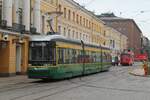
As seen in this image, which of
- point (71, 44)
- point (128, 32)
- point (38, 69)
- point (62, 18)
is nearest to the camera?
point (38, 69)

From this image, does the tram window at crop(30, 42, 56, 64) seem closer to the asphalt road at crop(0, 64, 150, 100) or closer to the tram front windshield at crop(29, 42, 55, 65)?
the tram front windshield at crop(29, 42, 55, 65)

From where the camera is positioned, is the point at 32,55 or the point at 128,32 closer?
the point at 32,55

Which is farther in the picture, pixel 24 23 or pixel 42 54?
pixel 24 23

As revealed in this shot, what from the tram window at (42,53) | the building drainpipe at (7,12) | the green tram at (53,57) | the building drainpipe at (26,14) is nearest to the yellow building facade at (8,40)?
the building drainpipe at (7,12)

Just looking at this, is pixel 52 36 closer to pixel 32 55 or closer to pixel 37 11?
pixel 32 55

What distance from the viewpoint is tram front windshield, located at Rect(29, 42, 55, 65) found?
29906mm

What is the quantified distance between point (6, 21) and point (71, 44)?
705cm

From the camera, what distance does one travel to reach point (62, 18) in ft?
191

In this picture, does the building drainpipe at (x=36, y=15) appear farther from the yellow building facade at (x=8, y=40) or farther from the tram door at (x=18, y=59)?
the yellow building facade at (x=8, y=40)

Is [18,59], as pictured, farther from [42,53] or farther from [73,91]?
[73,91]

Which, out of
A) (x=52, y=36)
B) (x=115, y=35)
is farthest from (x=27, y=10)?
(x=115, y=35)

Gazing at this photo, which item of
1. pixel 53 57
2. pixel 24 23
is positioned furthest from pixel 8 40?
pixel 53 57

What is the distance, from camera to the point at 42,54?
30.1 metres

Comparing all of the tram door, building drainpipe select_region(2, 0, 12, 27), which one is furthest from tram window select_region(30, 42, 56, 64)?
the tram door
